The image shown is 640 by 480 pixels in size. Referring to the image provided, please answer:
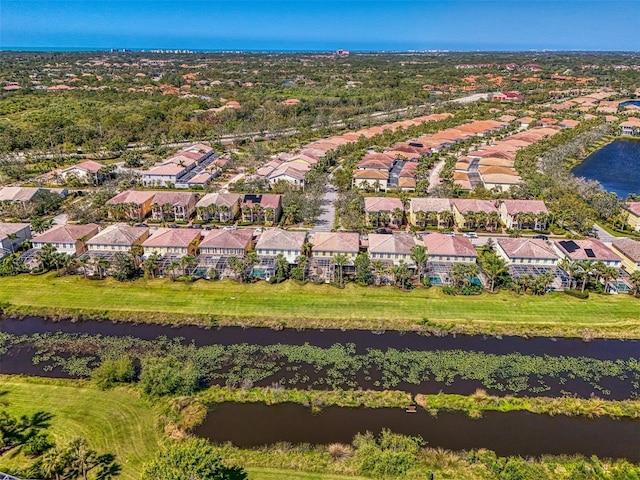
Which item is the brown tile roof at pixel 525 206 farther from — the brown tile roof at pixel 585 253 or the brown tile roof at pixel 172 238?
the brown tile roof at pixel 172 238

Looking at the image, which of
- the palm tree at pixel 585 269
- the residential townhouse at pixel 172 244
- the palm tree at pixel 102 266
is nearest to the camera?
the palm tree at pixel 585 269

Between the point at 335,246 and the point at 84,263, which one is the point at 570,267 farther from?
the point at 84,263

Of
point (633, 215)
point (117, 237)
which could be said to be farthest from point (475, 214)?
point (117, 237)

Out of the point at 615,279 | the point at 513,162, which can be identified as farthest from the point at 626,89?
the point at 615,279

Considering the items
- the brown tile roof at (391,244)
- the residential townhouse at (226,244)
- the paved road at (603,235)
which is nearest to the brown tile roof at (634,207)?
the paved road at (603,235)

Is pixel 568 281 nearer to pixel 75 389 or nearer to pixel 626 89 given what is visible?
pixel 75 389

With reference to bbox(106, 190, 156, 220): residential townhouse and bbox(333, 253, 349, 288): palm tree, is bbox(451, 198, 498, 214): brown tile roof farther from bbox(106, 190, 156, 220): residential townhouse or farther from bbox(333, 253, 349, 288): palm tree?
bbox(106, 190, 156, 220): residential townhouse

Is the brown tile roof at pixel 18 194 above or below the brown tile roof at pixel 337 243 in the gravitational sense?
above
